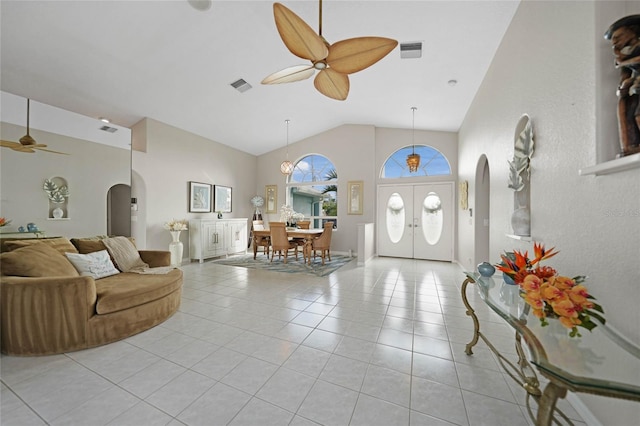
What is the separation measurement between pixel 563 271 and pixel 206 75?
197 inches

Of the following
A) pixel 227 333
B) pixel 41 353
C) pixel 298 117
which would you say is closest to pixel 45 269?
pixel 41 353

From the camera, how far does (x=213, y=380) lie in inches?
67.3

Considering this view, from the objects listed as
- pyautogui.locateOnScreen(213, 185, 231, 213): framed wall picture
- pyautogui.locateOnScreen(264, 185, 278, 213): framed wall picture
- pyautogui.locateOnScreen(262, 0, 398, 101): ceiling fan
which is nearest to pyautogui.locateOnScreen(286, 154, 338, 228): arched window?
pyautogui.locateOnScreen(264, 185, 278, 213): framed wall picture

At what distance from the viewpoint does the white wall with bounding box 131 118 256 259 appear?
193 inches

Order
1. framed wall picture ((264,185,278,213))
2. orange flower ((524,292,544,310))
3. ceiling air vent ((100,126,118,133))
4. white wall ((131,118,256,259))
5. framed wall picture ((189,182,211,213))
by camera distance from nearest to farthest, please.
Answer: orange flower ((524,292,544,310)), ceiling air vent ((100,126,118,133)), white wall ((131,118,256,259)), framed wall picture ((189,182,211,213)), framed wall picture ((264,185,278,213))

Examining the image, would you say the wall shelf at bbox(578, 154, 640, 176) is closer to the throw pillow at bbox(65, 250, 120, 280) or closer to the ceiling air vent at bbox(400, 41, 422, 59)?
the ceiling air vent at bbox(400, 41, 422, 59)

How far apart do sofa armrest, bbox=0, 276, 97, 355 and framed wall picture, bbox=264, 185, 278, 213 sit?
5.88 meters

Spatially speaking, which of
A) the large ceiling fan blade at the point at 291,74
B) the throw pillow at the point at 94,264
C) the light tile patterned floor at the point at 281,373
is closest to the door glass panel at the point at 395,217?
the light tile patterned floor at the point at 281,373

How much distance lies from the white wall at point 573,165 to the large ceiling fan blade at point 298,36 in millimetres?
1706

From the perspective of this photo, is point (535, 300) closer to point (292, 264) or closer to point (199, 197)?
point (292, 264)

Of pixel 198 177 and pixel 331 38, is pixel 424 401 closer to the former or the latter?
pixel 331 38

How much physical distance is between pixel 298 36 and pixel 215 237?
522 centimetres

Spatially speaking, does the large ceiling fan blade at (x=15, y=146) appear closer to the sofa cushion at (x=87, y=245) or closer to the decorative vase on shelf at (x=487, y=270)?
the sofa cushion at (x=87, y=245)

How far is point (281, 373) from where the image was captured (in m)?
1.79
